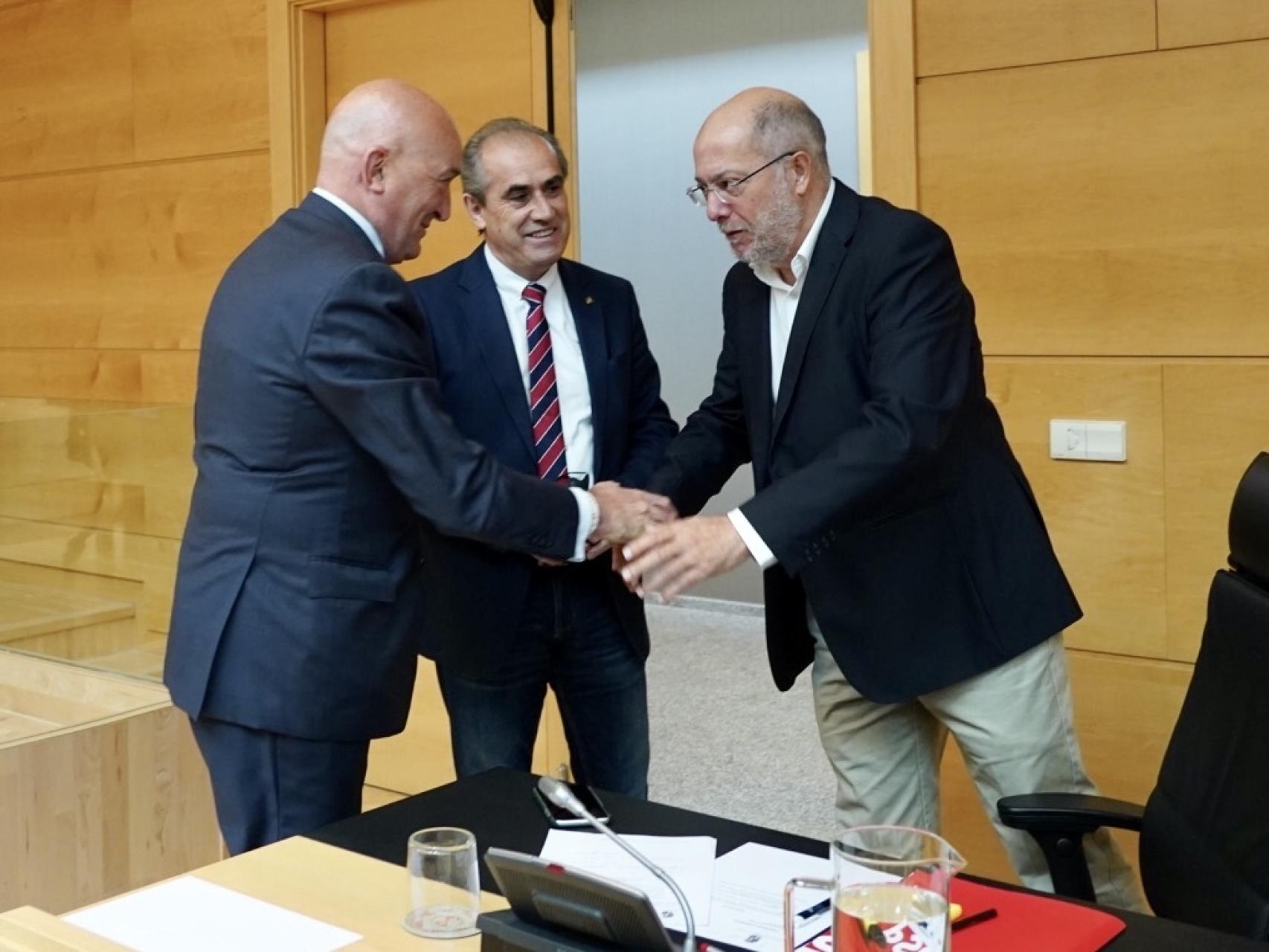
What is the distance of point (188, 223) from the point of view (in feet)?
15.7

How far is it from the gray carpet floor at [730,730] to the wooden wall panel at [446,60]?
1.76 m

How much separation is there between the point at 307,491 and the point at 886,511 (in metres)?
0.93

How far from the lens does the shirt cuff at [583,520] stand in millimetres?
2500

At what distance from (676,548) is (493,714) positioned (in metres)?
0.53

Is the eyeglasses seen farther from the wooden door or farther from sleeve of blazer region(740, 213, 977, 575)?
the wooden door

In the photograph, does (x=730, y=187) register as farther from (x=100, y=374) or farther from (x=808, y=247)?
(x=100, y=374)

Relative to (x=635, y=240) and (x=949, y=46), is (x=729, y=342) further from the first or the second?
(x=635, y=240)

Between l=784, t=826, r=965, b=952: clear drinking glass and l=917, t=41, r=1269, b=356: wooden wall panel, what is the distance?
6.87 feet

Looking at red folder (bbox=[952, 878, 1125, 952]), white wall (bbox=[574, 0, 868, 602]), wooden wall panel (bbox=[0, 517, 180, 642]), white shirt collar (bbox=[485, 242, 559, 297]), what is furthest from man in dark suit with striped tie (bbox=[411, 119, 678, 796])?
white wall (bbox=[574, 0, 868, 602])

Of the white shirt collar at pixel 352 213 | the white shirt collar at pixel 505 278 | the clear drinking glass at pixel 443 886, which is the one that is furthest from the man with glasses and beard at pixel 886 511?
the clear drinking glass at pixel 443 886

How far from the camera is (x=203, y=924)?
61.6 inches

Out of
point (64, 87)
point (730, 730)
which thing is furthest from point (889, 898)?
point (64, 87)

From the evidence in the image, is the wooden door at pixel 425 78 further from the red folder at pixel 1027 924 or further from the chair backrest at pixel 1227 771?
the red folder at pixel 1027 924

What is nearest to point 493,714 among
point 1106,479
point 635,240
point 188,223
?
point 1106,479
